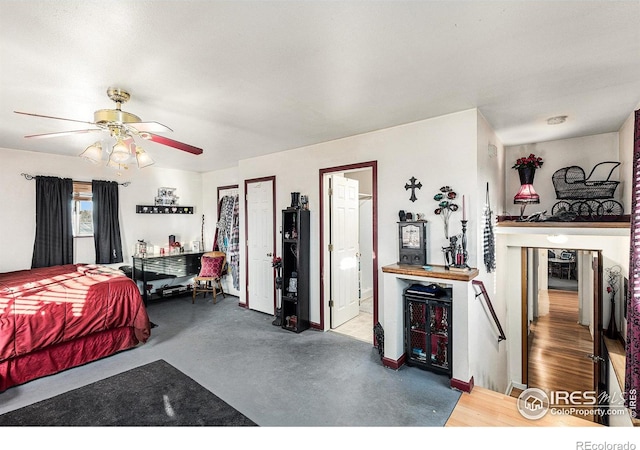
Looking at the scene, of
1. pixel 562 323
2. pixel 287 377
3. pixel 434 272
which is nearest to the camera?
pixel 434 272

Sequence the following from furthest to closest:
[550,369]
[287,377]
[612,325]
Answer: [550,369] → [612,325] → [287,377]

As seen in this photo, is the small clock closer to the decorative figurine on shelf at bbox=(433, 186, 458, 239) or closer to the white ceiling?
the decorative figurine on shelf at bbox=(433, 186, 458, 239)

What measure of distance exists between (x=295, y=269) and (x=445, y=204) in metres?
2.21

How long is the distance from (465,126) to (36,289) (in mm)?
4595

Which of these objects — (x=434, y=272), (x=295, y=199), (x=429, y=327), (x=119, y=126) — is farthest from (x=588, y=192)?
(x=119, y=126)

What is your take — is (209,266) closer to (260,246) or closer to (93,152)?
(260,246)

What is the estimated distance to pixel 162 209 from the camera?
5824 millimetres

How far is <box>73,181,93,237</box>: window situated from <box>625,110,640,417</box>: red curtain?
644 cm

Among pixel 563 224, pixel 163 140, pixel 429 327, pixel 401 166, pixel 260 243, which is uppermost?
pixel 163 140

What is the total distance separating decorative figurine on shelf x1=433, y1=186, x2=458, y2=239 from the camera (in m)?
2.98

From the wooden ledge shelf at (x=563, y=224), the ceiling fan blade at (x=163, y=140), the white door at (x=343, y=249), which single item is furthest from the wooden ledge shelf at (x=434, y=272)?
the ceiling fan blade at (x=163, y=140)

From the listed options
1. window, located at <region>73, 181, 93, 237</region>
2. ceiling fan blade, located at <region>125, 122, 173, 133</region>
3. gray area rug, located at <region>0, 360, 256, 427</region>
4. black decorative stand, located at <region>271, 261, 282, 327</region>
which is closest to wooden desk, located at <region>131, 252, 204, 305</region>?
window, located at <region>73, 181, 93, 237</region>

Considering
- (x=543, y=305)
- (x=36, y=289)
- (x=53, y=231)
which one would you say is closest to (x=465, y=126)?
(x=36, y=289)

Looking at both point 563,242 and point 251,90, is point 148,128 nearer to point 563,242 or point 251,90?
point 251,90
